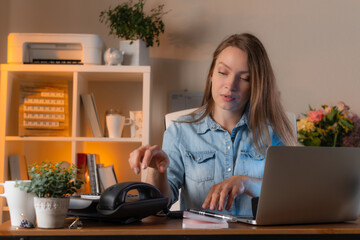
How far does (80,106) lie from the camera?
8.73ft

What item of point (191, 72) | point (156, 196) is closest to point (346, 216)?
point (156, 196)

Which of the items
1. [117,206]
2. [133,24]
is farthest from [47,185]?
[133,24]

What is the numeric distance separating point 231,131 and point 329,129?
1.06 meters

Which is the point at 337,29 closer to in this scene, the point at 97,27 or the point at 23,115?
Result: the point at 97,27

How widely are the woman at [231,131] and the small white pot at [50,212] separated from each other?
2.26 ft

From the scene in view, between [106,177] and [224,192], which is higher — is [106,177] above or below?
below

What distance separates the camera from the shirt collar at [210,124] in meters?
1.71

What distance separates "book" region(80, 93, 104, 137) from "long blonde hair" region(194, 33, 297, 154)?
3.25 ft

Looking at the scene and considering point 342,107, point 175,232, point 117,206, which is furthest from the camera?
point 342,107

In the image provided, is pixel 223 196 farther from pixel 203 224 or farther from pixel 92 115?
pixel 92 115

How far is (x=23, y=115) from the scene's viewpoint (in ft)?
8.52

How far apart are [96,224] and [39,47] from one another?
5.88 ft

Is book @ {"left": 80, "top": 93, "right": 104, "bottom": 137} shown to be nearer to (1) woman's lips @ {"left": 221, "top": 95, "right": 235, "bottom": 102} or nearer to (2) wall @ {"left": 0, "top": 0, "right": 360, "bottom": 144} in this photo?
(2) wall @ {"left": 0, "top": 0, "right": 360, "bottom": 144}

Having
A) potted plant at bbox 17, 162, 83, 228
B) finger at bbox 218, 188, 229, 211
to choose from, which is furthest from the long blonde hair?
potted plant at bbox 17, 162, 83, 228
